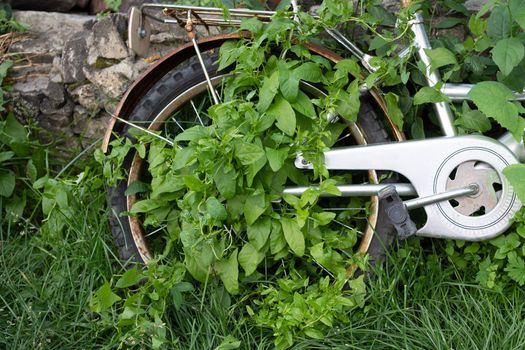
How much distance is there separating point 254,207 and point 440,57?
83 cm

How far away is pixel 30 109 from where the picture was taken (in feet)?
11.2

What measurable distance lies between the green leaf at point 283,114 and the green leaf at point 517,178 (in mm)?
717

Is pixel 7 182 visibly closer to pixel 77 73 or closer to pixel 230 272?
pixel 77 73

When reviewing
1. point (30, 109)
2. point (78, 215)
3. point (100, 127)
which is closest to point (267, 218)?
point (78, 215)

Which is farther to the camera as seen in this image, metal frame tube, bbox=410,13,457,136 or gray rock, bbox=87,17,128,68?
gray rock, bbox=87,17,128,68

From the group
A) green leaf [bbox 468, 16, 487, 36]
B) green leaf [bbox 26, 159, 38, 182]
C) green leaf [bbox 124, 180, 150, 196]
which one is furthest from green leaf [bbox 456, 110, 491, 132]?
green leaf [bbox 26, 159, 38, 182]

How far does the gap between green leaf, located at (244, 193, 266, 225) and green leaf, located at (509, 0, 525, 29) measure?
3.34 ft

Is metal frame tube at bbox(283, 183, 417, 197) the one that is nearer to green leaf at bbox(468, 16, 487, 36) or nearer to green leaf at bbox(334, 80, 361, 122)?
green leaf at bbox(334, 80, 361, 122)

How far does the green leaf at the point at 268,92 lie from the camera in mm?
2689

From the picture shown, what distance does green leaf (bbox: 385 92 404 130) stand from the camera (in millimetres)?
2816

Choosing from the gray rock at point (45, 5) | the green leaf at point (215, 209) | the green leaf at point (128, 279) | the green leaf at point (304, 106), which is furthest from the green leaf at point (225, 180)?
the gray rock at point (45, 5)

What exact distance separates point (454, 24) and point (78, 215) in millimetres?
1638

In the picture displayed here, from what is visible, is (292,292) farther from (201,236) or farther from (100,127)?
(100,127)

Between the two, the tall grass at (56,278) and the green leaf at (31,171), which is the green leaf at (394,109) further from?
the green leaf at (31,171)
